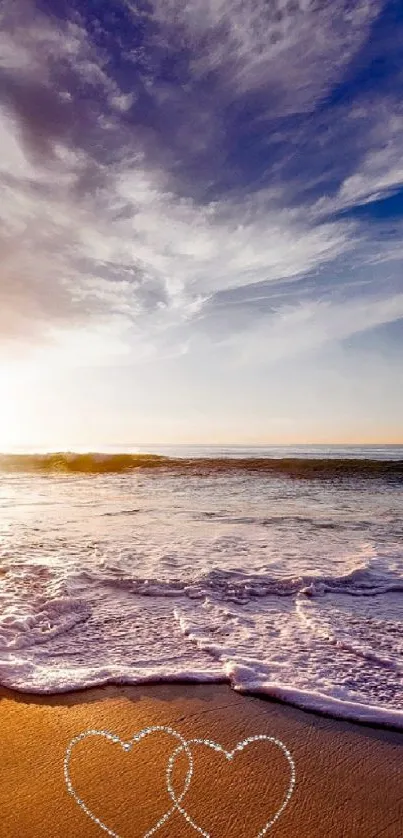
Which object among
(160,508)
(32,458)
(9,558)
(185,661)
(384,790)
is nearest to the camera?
(384,790)

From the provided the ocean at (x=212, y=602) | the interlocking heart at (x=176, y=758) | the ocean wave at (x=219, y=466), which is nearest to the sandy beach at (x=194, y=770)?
the interlocking heart at (x=176, y=758)

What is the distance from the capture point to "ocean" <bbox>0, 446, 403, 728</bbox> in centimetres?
355

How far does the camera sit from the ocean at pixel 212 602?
3.55 meters

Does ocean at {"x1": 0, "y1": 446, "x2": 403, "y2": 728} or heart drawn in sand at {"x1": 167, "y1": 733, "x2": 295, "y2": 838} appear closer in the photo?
heart drawn in sand at {"x1": 167, "y1": 733, "x2": 295, "y2": 838}

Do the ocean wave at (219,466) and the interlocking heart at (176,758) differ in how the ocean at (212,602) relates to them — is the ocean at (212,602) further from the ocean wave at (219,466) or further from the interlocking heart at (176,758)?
the ocean wave at (219,466)

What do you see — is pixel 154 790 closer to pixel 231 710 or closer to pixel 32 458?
pixel 231 710

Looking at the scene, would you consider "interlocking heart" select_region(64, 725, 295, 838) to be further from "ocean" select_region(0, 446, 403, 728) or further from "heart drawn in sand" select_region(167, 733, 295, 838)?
"ocean" select_region(0, 446, 403, 728)

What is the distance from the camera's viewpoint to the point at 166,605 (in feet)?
16.7

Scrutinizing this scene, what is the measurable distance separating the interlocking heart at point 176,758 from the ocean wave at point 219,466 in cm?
1777

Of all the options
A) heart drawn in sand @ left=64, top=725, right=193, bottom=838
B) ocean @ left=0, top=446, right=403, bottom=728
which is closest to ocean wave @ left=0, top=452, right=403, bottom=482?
ocean @ left=0, top=446, right=403, bottom=728

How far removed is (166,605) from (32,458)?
3299 cm

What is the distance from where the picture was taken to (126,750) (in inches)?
108

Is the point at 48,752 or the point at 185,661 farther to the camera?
the point at 185,661

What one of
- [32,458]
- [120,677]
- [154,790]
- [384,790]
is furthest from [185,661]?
[32,458]
